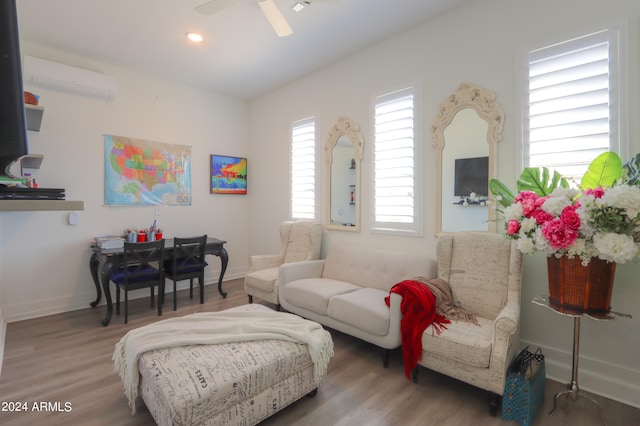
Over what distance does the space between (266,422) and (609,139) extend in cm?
284

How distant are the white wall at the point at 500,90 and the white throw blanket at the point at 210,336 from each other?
1.52 metres

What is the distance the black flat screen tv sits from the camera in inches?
26.3

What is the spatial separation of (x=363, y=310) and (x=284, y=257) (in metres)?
1.81

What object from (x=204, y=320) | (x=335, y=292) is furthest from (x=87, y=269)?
(x=335, y=292)

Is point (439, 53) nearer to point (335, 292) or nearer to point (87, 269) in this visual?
point (335, 292)

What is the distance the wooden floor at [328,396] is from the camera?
190cm

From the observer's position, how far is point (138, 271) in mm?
3477

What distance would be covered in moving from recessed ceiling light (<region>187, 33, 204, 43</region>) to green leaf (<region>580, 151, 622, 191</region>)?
349 cm

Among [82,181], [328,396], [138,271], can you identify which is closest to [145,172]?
[82,181]

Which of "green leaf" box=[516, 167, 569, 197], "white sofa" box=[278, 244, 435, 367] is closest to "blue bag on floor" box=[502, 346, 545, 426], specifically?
"white sofa" box=[278, 244, 435, 367]

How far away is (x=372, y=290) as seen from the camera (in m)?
3.00

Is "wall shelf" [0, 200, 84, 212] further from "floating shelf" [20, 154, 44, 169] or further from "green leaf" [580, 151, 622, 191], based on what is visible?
"floating shelf" [20, 154, 44, 169]

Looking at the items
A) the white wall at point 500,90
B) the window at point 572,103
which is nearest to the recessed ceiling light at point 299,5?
the white wall at point 500,90

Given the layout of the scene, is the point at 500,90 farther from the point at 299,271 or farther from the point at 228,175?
the point at 228,175
